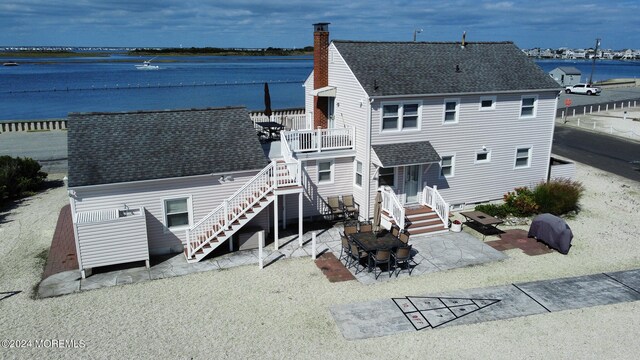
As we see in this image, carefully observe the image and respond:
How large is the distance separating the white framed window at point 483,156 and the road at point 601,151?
1188 centimetres

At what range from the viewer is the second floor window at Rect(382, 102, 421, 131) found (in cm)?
2053

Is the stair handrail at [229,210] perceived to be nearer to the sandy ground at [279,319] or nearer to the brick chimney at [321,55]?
the sandy ground at [279,319]

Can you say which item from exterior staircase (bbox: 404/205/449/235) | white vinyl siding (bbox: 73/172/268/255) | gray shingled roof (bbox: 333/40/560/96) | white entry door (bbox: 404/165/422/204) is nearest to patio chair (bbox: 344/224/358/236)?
exterior staircase (bbox: 404/205/449/235)

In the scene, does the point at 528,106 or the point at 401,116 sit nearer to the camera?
the point at 401,116

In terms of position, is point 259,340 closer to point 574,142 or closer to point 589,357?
point 589,357

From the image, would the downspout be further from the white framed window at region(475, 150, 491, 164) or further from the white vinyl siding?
the white framed window at region(475, 150, 491, 164)

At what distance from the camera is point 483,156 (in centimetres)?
2317

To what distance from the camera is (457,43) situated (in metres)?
24.4

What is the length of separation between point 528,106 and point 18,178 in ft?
85.9

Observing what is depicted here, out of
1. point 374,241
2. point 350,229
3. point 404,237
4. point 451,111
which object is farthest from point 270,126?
point 404,237

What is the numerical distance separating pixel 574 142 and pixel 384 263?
96.3 feet

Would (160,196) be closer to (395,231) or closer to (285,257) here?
(285,257)

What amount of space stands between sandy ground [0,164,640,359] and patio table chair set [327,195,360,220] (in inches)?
173

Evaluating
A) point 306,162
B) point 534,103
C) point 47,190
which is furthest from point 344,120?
point 47,190
